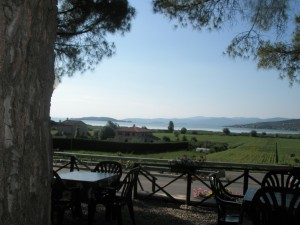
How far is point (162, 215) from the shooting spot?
243 inches

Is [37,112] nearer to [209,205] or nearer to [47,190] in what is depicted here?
[47,190]

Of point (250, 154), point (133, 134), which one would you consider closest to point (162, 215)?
point (250, 154)

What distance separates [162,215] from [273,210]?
3145mm

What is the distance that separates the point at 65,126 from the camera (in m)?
67.8

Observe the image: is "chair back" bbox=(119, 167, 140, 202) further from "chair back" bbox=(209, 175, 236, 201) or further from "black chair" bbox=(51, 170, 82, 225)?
"chair back" bbox=(209, 175, 236, 201)

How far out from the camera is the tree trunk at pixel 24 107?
1.49 metres

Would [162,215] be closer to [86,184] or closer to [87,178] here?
[87,178]

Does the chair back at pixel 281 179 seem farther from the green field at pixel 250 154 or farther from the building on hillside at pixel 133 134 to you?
the building on hillside at pixel 133 134

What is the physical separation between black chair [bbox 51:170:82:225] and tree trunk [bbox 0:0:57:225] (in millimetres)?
3325

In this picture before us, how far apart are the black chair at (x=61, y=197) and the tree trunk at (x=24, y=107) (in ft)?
10.9

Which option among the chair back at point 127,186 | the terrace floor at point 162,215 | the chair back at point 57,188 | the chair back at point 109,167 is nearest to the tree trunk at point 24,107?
the chair back at point 57,188

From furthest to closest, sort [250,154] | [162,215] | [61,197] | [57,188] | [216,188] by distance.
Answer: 1. [250,154]
2. [162,215]
3. [61,197]
4. [57,188]
5. [216,188]

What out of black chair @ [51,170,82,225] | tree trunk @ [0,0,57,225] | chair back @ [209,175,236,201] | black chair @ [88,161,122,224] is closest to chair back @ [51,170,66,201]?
black chair @ [51,170,82,225]

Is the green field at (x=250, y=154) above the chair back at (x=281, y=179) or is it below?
below
